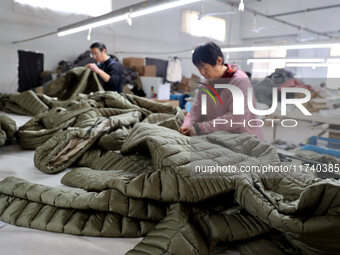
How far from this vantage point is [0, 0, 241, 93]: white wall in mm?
5203

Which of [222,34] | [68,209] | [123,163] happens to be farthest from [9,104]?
[222,34]

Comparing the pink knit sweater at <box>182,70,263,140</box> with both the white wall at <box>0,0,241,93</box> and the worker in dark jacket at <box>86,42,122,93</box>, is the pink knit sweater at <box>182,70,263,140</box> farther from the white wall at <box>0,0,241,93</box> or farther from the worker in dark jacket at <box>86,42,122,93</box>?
the white wall at <box>0,0,241,93</box>

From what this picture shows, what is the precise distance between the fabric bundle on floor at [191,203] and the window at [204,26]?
7677 mm

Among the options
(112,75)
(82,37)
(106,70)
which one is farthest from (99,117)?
(82,37)

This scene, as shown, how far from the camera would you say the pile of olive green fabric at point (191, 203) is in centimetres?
68

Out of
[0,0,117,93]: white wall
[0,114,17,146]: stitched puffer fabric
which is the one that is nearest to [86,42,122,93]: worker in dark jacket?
[0,114,17,146]: stitched puffer fabric

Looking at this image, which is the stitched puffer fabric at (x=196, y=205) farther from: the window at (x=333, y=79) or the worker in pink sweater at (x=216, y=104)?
the window at (x=333, y=79)

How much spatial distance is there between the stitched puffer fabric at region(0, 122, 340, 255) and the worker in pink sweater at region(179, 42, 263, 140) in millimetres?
44

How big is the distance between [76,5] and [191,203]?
593 centimetres

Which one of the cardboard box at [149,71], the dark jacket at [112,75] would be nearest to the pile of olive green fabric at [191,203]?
the dark jacket at [112,75]

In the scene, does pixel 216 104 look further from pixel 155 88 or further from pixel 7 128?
pixel 155 88

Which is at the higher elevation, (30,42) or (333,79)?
(30,42)

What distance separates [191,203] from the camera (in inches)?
34.5

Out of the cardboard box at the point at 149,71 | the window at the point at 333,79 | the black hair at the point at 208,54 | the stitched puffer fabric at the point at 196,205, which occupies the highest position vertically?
the cardboard box at the point at 149,71
